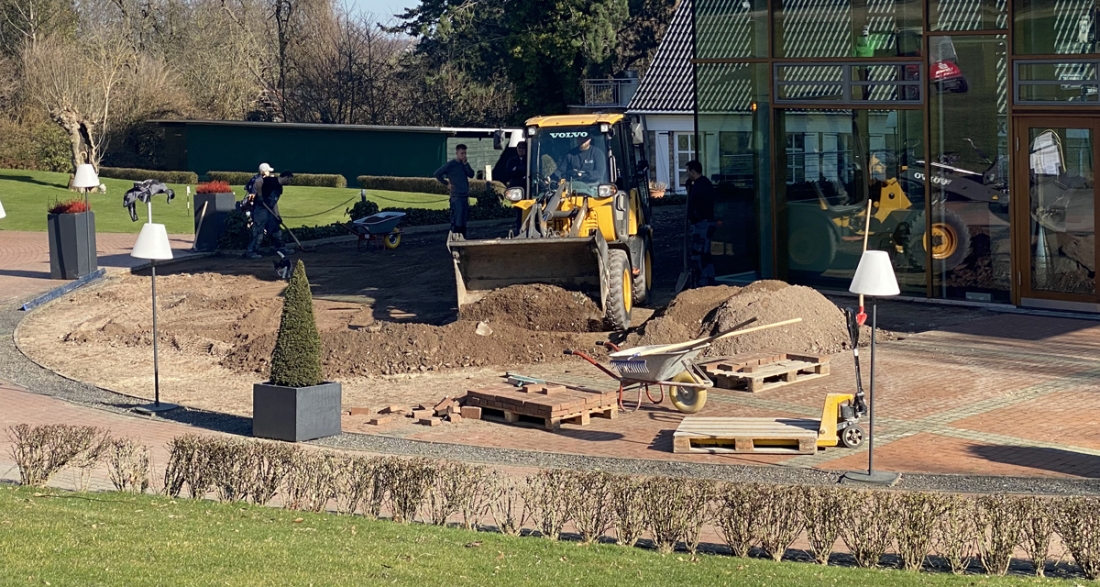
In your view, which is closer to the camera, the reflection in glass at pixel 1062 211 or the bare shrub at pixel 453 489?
the bare shrub at pixel 453 489

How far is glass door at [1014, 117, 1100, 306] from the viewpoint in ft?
60.3

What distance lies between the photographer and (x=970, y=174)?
1939 cm

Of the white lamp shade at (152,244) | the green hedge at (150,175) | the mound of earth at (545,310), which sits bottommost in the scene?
the mound of earth at (545,310)

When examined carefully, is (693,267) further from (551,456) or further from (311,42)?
(311,42)

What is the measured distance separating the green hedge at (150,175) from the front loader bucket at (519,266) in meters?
34.6

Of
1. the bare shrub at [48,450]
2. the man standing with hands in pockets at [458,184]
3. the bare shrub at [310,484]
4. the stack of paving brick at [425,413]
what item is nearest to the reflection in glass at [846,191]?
the man standing with hands in pockets at [458,184]

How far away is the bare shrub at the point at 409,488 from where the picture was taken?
31.4 ft

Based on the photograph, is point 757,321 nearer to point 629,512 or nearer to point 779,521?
point 629,512

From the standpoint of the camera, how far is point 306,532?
8836 mm

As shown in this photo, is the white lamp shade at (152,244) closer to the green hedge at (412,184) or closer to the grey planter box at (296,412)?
the grey planter box at (296,412)

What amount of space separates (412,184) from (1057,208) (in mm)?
30658

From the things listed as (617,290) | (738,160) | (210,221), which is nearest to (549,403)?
(617,290)

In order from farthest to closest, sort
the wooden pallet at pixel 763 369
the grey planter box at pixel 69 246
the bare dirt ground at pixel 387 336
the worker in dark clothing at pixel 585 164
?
the grey planter box at pixel 69 246 < the worker in dark clothing at pixel 585 164 < the bare dirt ground at pixel 387 336 < the wooden pallet at pixel 763 369

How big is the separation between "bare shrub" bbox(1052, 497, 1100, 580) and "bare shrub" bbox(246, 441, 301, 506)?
547 centimetres
